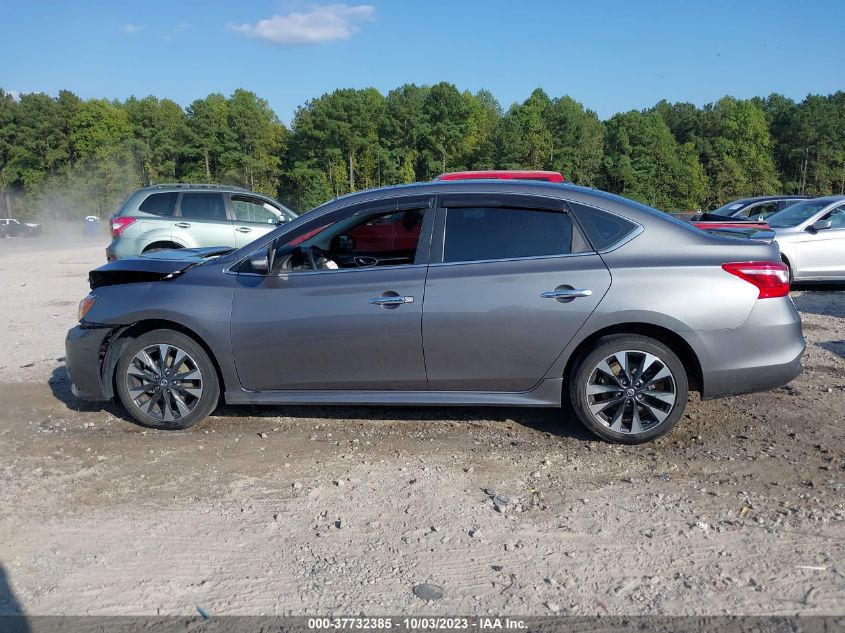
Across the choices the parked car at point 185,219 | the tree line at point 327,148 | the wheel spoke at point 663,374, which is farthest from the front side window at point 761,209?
the tree line at point 327,148

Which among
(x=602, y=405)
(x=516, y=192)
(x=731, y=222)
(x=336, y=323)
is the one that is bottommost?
(x=602, y=405)

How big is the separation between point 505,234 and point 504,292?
0.44 m

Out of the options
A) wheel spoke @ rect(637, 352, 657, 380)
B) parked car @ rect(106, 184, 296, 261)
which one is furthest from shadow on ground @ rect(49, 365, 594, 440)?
parked car @ rect(106, 184, 296, 261)

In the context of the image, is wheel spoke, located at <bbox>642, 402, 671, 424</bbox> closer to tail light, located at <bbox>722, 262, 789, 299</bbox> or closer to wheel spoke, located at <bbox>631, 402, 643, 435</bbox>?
wheel spoke, located at <bbox>631, 402, 643, 435</bbox>

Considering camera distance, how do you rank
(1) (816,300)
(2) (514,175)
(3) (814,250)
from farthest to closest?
(3) (814,250), (1) (816,300), (2) (514,175)

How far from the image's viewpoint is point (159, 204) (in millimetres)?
12445

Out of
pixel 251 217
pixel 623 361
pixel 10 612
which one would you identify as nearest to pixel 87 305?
pixel 10 612

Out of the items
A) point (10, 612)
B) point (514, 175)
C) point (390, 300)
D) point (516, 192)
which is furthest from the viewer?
point (514, 175)

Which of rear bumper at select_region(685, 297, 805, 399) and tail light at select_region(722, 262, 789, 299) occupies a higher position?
tail light at select_region(722, 262, 789, 299)

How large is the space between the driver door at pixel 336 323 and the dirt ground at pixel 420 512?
46 centimetres

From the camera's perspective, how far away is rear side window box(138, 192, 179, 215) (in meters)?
12.3

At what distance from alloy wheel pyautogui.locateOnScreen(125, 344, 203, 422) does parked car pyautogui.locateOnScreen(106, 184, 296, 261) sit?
7258mm

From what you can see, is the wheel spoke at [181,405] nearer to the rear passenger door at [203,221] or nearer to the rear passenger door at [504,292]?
the rear passenger door at [504,292]

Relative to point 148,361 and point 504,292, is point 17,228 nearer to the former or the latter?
point 148,361
